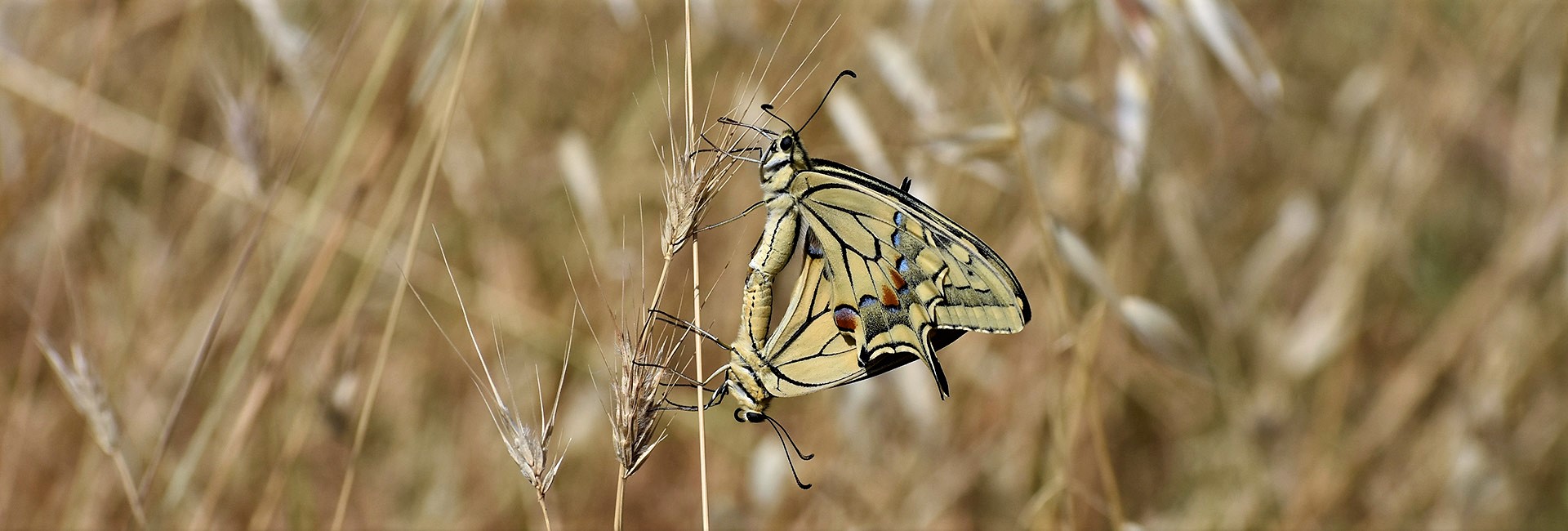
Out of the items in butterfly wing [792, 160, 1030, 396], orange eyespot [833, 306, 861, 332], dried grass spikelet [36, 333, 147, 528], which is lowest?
dried grass spikelet [36, 333, 147, 528]

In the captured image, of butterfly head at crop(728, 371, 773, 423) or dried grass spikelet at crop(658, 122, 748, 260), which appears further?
butterfly head at crop(728, 371, 773, 423)

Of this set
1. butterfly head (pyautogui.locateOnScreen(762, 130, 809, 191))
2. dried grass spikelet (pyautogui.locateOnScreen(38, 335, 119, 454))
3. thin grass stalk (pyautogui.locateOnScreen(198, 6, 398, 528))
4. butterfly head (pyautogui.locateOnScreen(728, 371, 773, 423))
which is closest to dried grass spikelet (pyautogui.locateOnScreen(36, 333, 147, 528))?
dried grass spikelet (pyautogui.locateOnScreen(38, 335, 119, 454))

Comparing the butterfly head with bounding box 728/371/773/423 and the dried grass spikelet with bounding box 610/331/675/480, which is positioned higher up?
the butterfly head with bounding box 728/371/773/423

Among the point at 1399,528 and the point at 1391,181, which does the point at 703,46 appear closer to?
the point at 1391,181

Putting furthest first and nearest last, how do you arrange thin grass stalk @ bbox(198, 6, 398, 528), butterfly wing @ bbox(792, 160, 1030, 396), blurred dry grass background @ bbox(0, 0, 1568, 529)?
blurred dry grass background @ bbox(0, 0, 1568, 529), thin grass stalk @ bbox(198, 6, 398, 528), butterfly wing @ bbox(792, 160, 1030, 396)

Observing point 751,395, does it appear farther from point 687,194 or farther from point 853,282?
point 687,194

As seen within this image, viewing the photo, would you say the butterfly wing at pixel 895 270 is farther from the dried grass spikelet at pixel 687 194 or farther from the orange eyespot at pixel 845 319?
the dried grass spikelet at pixel 687 194

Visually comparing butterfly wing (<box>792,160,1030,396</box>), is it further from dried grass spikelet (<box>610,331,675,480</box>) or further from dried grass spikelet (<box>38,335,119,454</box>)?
dried grass spikelet (<box>38,335,119,454</box>)

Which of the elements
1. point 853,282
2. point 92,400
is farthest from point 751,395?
point 92,400
